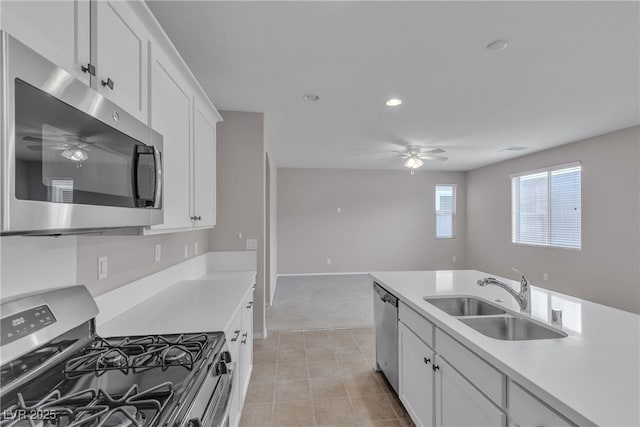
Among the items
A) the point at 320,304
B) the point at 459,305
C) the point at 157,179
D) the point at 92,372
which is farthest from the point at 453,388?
the point at 320,304

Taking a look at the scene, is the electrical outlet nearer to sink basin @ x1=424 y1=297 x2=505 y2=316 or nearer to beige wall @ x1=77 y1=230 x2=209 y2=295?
beige wall @ x1=77 y1=230 x2=209 y2=295

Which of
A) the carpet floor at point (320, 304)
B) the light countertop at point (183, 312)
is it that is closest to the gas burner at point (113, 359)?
the light countertop at point (183, 312)

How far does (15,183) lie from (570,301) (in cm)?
254

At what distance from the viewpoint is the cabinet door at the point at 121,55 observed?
977 millimetres

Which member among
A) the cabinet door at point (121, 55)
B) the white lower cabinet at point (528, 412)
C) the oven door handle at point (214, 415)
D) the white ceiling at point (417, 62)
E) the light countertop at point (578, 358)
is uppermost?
the white ceiling at point (417, 62)

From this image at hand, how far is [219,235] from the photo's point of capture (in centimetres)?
321

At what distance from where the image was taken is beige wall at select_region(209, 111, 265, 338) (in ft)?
10.6

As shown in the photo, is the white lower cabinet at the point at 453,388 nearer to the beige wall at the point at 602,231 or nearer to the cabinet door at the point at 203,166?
the cabinet door at the point at 203,166

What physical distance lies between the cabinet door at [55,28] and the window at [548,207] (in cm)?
623

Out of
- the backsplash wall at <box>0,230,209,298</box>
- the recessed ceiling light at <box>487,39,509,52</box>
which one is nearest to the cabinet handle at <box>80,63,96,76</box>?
the backsplash wall at <box>0,230,209,298</box>

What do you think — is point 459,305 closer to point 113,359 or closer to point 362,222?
point 113,359

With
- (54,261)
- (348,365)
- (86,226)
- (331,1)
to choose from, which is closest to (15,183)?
(86,226)

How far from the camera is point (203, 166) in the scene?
2168 millimetres

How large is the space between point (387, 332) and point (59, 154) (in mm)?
2292
